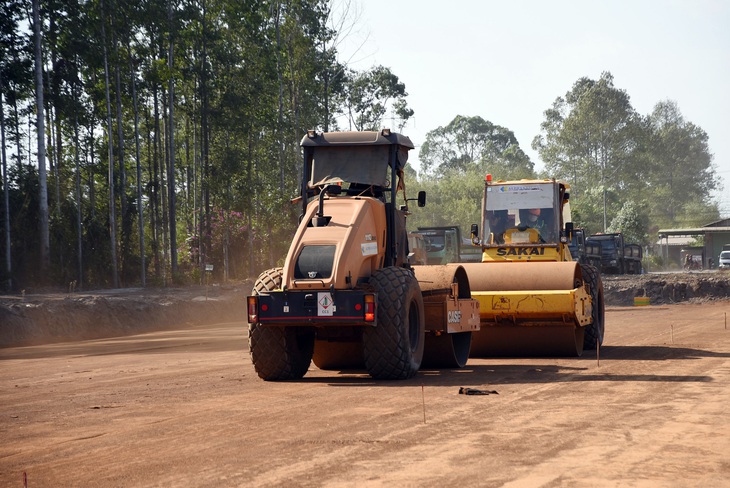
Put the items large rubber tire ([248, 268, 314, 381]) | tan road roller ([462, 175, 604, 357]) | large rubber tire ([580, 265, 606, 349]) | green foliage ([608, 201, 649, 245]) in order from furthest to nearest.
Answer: green foliage ([608, 201, 649, 245]), large rubber tire ([580, 265, 606, 349]), tan road roller ([462, 175, 604, 357]), large rubber tire ([248, 268, 314, 381])

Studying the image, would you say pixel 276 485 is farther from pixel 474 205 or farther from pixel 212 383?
pixel 474 205

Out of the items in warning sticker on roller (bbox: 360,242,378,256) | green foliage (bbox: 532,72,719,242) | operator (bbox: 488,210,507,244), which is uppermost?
green foliage (bbox: 532,72,719,242)

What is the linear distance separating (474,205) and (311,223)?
103m

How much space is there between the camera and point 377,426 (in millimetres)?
9672

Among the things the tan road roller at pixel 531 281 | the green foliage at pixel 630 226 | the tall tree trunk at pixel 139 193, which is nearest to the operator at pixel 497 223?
the tan road roller at pixel 531 281

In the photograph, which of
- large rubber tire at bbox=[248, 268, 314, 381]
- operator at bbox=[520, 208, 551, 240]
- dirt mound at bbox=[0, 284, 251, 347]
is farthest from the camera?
dirt mound at bbox=[0, 284, 251, 347]

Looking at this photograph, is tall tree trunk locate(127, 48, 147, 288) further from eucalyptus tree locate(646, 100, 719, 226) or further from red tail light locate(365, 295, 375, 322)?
eucalyptus tree locate(646, 100, 719, 226)

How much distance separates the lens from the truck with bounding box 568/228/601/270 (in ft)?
151

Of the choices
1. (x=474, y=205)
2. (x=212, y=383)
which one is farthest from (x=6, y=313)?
(x=474, y=205)

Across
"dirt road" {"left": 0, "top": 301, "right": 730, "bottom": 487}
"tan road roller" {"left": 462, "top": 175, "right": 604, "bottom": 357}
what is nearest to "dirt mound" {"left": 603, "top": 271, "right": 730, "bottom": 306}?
"tan road roller" {"left": 462, "top": 175, "right": 604, "bottom": 357}

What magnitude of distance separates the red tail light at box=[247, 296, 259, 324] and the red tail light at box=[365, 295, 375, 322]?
1.55 metres

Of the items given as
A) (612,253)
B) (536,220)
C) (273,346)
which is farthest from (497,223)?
(612,253)

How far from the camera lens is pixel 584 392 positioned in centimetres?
1215

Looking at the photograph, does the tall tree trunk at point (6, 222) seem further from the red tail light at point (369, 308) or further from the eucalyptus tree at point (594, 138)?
the eucalyptus tree at point (594, 138)
